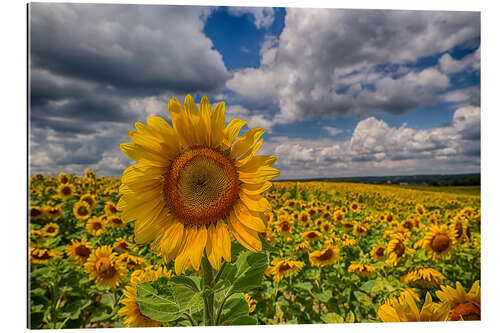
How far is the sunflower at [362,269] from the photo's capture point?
228 centimetres

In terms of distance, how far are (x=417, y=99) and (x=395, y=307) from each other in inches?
76.0

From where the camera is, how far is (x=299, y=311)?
7.25 ft

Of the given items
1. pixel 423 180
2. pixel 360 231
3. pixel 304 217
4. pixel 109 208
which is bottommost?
pixel 360 231

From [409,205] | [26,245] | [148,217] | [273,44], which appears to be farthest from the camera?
[409,205]

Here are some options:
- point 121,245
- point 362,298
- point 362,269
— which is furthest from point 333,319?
point 121,245

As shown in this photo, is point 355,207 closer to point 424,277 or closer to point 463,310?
point 424,277

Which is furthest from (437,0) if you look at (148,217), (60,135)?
(60,135)

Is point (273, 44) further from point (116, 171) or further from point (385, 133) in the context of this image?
point (116, 171)

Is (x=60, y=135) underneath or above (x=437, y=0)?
underneath

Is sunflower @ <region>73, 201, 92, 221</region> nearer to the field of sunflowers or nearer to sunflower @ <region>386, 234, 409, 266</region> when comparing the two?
the field of sunflowers

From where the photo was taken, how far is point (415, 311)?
977 millimetres

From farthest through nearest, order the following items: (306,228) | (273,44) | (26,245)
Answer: (306,228) < (273,44) < (26,245)

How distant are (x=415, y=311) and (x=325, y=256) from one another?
1.44m

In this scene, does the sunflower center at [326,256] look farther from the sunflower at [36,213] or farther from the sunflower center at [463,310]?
the sunflower at [36,213]
